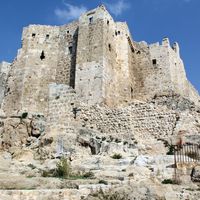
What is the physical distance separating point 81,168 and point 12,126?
22.0ft

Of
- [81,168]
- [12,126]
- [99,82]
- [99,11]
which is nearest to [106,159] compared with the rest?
[81,168]

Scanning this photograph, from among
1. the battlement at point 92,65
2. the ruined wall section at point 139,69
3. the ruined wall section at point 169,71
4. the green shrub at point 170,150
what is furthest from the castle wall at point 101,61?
the green shrub at point 170,150

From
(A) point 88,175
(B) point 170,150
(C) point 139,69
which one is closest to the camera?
(A) point 88,175

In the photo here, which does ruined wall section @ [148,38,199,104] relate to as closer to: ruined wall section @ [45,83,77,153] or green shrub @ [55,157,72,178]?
ruined wall section @ [45,83,77,153]

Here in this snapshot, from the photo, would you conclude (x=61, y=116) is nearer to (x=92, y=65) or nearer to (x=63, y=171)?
(x=92, y=65)

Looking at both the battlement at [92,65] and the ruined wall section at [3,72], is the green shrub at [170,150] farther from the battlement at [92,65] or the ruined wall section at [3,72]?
the ruined wall section at [3,72]

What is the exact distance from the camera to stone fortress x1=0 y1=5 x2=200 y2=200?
19.2 metres

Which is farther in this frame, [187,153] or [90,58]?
[90,58]

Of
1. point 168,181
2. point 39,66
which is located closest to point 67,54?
point 39,66

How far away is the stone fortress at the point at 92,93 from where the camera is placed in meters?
19.2

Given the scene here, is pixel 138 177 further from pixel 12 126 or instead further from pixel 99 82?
pixel 99 82

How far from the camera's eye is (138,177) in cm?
1374

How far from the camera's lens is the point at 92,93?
2441cm

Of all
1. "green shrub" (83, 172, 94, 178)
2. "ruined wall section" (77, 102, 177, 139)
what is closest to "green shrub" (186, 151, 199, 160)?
"ruined wall section" (77, 102, 177, 139)
